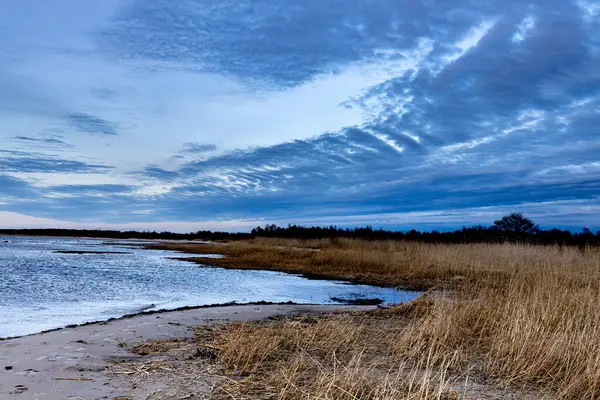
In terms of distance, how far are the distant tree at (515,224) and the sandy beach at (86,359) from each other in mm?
39654

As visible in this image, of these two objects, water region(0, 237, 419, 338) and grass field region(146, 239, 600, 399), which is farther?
water region(0, 237, 419, 338)

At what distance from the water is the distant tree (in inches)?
1158

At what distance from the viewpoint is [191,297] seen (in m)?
14.8

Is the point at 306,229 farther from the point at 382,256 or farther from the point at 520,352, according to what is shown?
the point at 520,352

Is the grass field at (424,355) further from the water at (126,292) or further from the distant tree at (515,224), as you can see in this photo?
the distant tree at (515,224)

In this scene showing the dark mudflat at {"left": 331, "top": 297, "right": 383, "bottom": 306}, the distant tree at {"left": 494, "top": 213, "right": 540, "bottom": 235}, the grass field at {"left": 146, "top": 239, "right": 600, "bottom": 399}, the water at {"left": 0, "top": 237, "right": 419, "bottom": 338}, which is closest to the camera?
the grass field at {"left": 146, "top": 239, "right": 600, "bottom": 399}

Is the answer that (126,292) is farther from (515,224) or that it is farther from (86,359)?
(515,224)

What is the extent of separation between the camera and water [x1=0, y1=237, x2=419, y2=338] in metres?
10.8

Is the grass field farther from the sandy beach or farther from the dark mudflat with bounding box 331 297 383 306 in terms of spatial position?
the dark mudflat with bounding box 331 297 383 306

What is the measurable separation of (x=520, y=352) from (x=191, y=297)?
1056cm

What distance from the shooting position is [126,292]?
1547cm

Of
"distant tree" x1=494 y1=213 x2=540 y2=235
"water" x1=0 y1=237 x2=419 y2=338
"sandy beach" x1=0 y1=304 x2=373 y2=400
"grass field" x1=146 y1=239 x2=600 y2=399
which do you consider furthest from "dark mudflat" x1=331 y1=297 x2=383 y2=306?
"distant tree" x1=494 y1=213 x2=540 y2=235

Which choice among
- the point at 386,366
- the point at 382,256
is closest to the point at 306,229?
the point at 382,256

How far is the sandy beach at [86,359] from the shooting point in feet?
16.6
